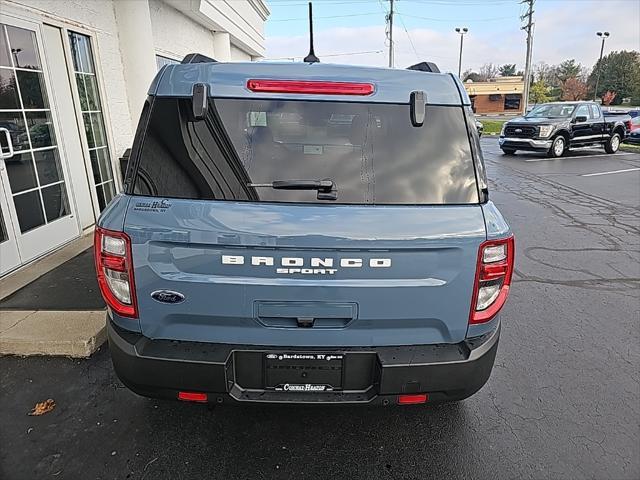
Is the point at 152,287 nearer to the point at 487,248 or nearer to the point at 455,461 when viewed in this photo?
the point at 487,248

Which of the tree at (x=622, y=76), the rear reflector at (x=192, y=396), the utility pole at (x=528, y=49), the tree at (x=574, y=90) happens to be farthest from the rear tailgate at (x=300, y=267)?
the tree at (x=574, y=90)

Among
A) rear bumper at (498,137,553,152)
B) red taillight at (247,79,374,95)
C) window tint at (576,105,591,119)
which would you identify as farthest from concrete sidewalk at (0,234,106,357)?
window tint at (576,105,591,119)

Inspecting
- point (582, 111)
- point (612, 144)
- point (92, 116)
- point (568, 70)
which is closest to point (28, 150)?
point (92, 116)

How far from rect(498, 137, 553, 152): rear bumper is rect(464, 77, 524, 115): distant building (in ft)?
150

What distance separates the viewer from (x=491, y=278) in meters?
2.05

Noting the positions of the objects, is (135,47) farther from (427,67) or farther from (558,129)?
(558,129)

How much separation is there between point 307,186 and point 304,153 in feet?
0.64

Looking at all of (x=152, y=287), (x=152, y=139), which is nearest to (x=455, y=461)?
(x=152, y=287)

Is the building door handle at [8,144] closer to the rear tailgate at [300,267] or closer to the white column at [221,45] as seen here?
the rear tailgate at [300,267]

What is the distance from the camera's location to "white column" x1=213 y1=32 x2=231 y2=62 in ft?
42.0

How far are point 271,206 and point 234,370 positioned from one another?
2.55ft

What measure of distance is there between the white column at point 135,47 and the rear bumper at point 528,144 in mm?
13672

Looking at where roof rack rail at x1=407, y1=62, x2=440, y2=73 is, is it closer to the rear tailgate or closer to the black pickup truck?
the rear tailgate

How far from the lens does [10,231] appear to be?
4586 millimetres
